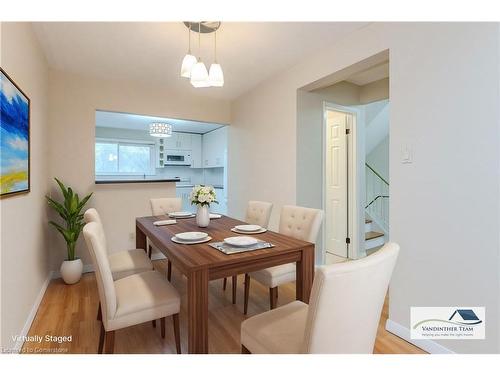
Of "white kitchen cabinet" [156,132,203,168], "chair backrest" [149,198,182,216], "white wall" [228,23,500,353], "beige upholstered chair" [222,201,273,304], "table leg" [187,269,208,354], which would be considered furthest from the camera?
"white kitchen cabinet" [156,132,203,168]

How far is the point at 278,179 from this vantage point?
3143 mm

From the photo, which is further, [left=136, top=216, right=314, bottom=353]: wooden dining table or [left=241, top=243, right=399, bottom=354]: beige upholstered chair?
[left=136, top=216, right=314, bottom=353]: wooden dining table

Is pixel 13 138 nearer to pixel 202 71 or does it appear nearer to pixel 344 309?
pixel 202 71

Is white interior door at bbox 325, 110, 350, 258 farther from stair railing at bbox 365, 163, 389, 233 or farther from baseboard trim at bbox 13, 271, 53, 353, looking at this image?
baseboard trim at bbox 13, 271, 53, 353

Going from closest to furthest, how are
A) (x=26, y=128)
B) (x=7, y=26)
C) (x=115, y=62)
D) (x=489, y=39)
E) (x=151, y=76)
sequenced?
(x=489, y=39) < (x=7, y=26) < (x=26, y=128) < (x=115, y=62) < (x=151, y=76)

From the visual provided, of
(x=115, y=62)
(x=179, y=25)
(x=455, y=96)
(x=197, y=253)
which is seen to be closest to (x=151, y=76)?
(x=115, y=62)

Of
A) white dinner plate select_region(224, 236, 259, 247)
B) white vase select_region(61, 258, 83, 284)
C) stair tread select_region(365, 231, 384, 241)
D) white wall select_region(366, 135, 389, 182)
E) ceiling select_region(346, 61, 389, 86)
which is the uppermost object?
ceiling select_region(346, 61, 389, 86)

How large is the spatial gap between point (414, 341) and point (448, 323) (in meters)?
0.26

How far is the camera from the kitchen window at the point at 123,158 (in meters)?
5.44

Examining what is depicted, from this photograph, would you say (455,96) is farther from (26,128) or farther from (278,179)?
(26,128)

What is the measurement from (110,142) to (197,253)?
503 centimetres

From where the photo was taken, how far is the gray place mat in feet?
4.90

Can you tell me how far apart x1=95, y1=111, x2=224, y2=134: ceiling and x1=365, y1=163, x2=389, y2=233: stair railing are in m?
3.02

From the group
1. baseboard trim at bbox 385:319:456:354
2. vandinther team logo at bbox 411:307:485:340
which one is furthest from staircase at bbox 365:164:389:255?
vandinther team logo at bbox 411:307:485:340
